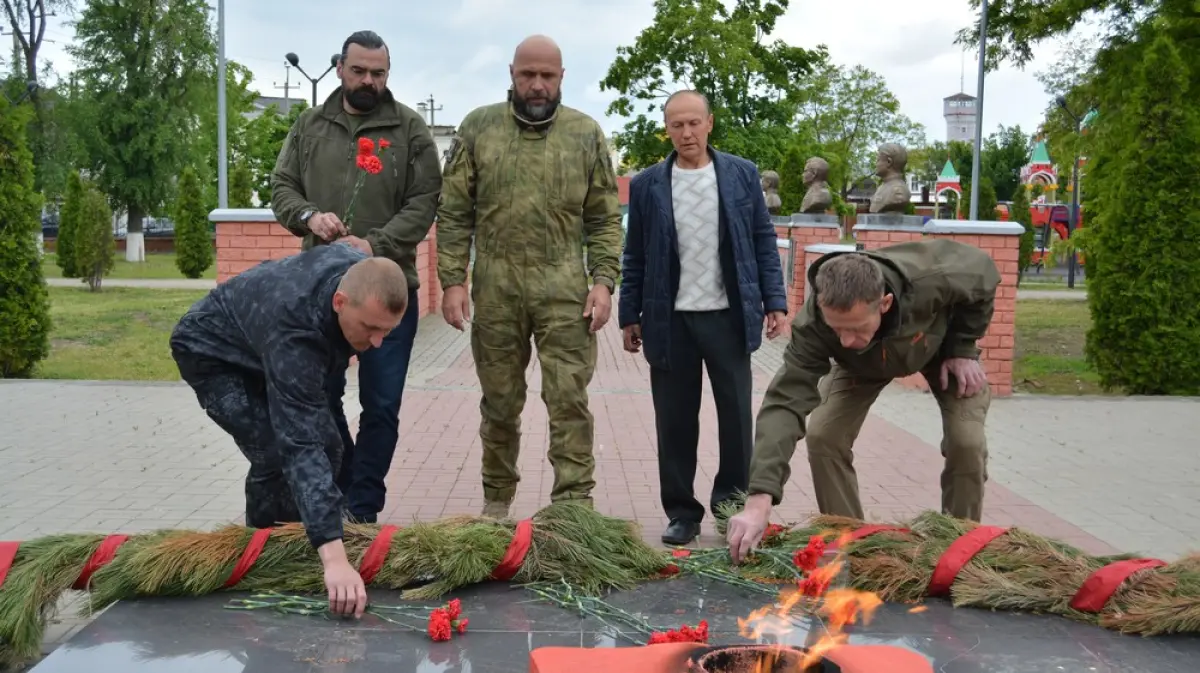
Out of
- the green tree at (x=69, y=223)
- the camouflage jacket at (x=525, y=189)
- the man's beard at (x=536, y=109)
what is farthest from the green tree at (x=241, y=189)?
the man's beard at (x=536, y=109)

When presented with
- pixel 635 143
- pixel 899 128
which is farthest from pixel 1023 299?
pixel 899 128

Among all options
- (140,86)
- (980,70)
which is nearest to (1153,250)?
(980,70)

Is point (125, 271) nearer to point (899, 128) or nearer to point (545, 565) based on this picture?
point (545, 565)

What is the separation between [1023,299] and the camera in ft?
72.6

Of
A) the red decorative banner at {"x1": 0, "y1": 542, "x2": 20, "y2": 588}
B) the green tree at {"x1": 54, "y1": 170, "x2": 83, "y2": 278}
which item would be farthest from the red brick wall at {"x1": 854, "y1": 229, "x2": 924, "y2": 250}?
the green tree at {"x1": 54, "y1": 170, "x2": 83, "y2": 278}

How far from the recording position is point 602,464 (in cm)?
643

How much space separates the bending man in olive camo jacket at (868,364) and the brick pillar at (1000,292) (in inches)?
193

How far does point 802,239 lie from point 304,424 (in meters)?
12.4

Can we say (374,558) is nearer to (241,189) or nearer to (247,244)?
(247,244)

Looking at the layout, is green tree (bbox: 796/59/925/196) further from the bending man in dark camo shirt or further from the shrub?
the bending man in dark camo shirt

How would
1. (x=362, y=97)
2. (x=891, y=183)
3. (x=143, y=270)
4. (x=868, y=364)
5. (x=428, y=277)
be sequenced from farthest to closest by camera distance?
1. (x=143, y=270)
2. (x=428, y=277)
3. (x=891, y=183)
4. (x=362, y=97)
5. (x=868, y=364)

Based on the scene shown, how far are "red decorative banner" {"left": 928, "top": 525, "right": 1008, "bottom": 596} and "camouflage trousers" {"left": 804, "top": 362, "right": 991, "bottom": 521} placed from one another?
506mm

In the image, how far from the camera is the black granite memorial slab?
9.50 ft

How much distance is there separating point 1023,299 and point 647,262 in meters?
19.2
